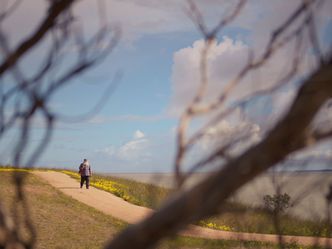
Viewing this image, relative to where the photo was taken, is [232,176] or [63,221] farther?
[63,221]

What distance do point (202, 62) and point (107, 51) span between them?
0.55 metres

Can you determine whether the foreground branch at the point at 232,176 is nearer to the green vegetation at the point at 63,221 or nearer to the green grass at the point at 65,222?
the green grass at the point at 65,222

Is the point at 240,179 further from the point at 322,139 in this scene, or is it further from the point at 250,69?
the point at 250,69

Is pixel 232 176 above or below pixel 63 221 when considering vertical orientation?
above

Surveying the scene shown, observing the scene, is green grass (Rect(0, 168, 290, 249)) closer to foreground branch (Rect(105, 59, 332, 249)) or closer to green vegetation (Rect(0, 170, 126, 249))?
green vegetation (Rect(0, 170, 126, 249))

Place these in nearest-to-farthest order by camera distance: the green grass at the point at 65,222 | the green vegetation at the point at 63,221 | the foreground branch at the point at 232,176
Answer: the foreground branch at the point at 232,176
the green grass at the point at 65,222
the green vegetation at the point at 63,221

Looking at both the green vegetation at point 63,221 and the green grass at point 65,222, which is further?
the green vegetation at point 63,221

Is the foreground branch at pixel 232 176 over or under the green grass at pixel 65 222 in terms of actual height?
over

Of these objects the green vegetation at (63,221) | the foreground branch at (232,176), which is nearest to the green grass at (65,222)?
the green vegetation at (63,221)

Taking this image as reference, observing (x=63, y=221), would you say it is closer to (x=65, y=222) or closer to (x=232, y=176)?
(x=65, y=222)

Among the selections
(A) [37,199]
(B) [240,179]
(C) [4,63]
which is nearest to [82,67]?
(C) [4,63]

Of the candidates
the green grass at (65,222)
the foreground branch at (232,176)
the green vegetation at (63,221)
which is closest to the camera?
the foreground branch at (232,176)

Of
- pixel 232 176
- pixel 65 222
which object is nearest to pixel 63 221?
pixel 65 222

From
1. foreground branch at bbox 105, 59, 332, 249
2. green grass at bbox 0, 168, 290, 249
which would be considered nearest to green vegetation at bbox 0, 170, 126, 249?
green grass at bbox 0, 168, 290, 249
